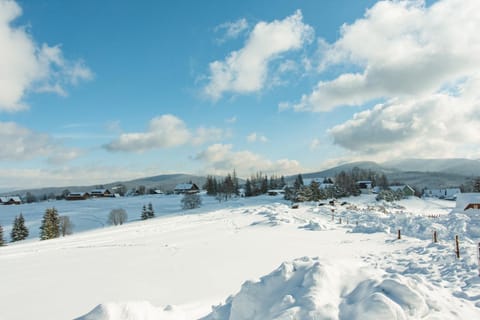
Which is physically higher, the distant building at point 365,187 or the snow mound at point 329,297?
the snow mound at point 329,297

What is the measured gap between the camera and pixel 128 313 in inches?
217

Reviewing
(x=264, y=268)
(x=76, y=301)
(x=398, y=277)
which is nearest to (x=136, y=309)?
(x=76, y=301)

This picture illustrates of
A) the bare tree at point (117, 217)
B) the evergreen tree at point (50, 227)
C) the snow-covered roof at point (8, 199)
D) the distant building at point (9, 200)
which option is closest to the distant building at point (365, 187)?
the bare tree at point (117, 217)

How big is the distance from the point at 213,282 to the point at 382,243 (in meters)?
10.1

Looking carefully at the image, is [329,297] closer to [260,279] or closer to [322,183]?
[260,279]

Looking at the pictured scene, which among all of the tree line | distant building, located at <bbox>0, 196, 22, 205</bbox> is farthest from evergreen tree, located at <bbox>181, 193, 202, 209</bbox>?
distant building, located at <bbox>0, 196, 22, 205</bbox>

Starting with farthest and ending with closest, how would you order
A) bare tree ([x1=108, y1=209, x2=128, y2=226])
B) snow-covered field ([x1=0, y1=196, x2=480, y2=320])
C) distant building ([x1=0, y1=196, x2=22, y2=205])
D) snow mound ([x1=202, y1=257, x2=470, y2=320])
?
1. distant building ([x1=0, y1=196, x2=22, y2=205])
2. bare tree ([x1=108, y1=209, x2=128, y2=226])
3. snow-covered field ([x1=0, y1=196, x2=480, y2=320])
4. snow mound ([x1=202, y1=257, x2=470, y2=320])

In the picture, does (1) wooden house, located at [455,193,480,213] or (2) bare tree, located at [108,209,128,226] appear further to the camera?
(2) bare tree, located at [108,209,128,226]

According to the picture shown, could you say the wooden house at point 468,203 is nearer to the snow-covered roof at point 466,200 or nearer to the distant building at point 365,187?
the snow-covered roof at point 466,200

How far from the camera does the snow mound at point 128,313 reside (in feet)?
17.2

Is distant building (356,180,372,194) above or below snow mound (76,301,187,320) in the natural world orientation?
below

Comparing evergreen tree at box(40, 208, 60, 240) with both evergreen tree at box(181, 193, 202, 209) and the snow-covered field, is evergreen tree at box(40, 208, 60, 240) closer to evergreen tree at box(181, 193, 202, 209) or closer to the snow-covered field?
evergreen tree at box(181, 193, 202, 209)

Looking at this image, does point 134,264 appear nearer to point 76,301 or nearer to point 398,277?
point 76,301

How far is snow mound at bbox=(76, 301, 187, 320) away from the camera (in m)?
5.25
